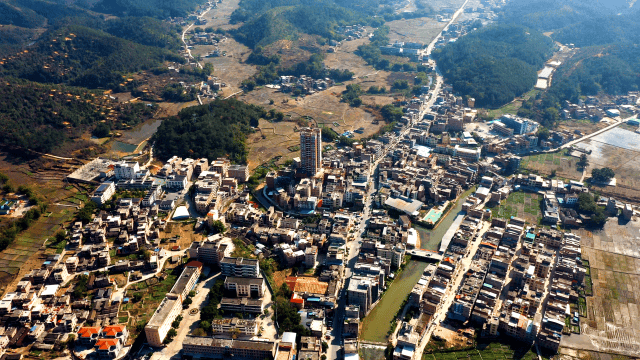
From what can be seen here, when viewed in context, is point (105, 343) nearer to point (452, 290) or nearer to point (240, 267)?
point (240, 267)

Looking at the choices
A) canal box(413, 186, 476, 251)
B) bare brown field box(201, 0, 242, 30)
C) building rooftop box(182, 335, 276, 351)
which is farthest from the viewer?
bare brown field box(201, 0, 242, 30)

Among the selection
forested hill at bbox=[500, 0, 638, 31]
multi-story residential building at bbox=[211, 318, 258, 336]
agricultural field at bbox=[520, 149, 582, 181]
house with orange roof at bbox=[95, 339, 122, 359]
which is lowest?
agricultural field at bbox=[520, 149, 582, 181]

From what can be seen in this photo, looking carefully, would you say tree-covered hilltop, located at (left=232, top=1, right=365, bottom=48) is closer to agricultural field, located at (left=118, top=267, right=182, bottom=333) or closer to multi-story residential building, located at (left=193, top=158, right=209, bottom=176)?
multi-story residential building, located at (left=193, top=158, right=209, bottom=176)

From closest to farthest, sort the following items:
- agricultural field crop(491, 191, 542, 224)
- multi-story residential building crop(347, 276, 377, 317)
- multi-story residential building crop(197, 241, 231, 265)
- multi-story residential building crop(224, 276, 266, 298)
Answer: multi-story residential building crop(347, 276, 377, 317)
multi-story residential building crop(224, 276, 266, 298)
multi-story residential building crop(197, 241, 231, 265)
agricultural field crop(491, 191, 542, 224)

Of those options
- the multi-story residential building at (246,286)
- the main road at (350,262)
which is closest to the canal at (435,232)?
the main road at (350,262)

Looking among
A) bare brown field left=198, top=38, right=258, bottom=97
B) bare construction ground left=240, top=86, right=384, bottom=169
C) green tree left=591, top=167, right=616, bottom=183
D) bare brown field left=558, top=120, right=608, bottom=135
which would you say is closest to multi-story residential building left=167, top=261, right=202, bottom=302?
bare construction ground left=240, top=86, right=384, bottom=169

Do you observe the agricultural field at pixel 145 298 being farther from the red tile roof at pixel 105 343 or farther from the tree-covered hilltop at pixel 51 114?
the tree-covered hilltop at pixel 51 114

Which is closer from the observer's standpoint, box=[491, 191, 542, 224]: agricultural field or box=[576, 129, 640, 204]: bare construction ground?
box=[491, 191, 542, 224]: agricultural field
